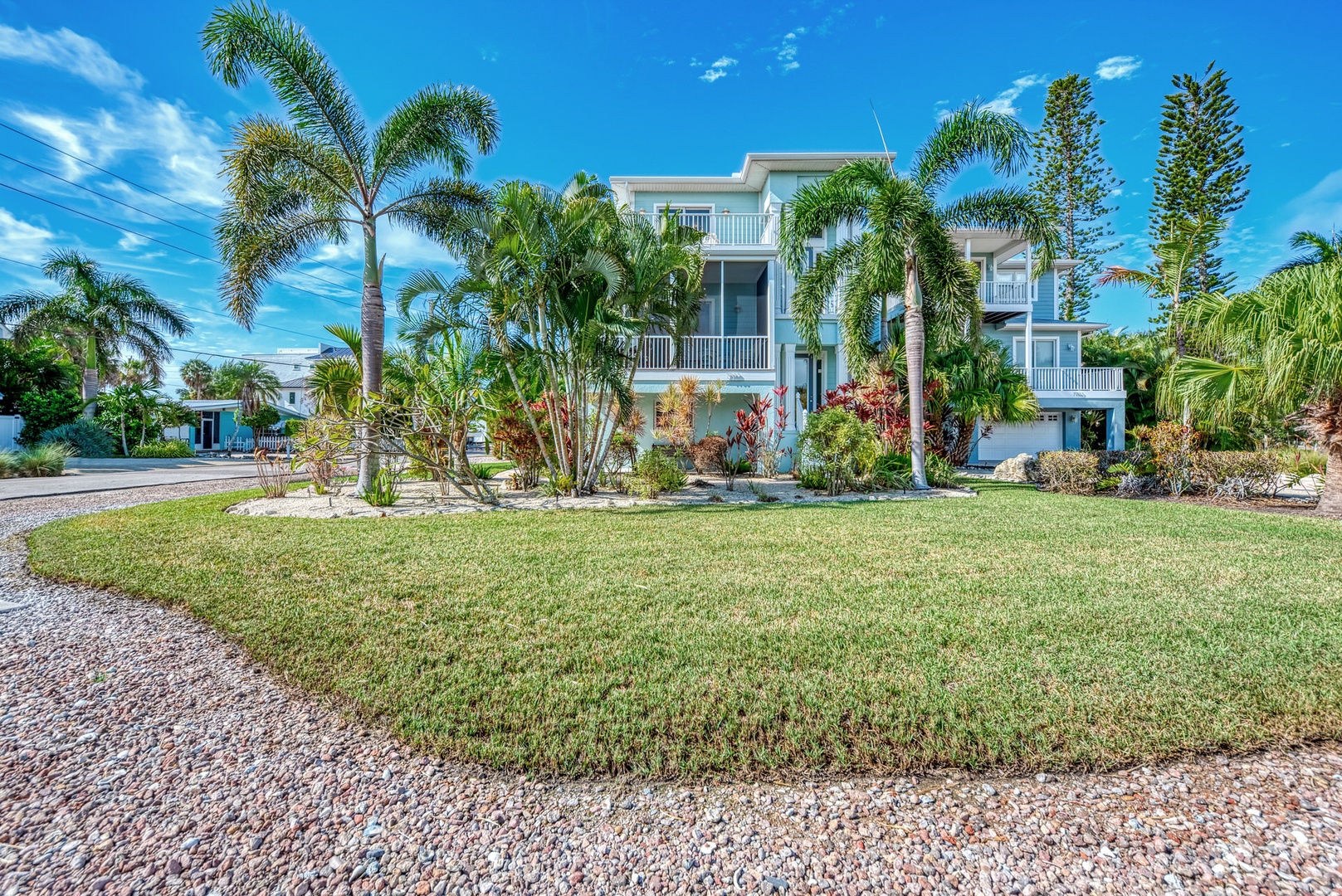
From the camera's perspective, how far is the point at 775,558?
5.69 metres

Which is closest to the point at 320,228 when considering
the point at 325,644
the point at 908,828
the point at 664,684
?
the point at 325,644

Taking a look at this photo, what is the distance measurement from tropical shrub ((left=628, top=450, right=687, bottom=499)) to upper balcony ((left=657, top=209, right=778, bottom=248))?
7.69 meters

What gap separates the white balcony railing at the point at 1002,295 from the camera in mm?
18688

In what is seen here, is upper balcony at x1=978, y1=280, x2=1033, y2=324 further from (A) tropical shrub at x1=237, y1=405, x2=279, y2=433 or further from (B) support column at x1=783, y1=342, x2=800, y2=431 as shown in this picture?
(A) tropical shrub at x1=237, y1=405, x2=279, y2=433

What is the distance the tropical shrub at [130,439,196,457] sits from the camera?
24297 millimetres

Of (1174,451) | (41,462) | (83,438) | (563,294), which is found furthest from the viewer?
(83,438)

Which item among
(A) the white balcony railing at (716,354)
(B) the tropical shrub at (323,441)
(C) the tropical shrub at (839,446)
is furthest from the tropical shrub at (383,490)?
(C) the tropical shrub at (839,446)

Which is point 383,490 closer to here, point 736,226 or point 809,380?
point 736,226

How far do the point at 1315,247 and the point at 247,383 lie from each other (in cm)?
4928

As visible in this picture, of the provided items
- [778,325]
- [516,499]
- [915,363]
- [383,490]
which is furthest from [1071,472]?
[383,490]

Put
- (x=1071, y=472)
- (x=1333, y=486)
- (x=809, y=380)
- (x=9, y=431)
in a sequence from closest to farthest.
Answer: (x=1333, y=486), (x=1071, y=472), (x=809, y=380), (x=9, y=431)

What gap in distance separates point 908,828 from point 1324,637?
12.0 feet

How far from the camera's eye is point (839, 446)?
11.1 m

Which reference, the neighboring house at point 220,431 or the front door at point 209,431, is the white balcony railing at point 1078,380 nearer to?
the neighboring house at point 220,431
